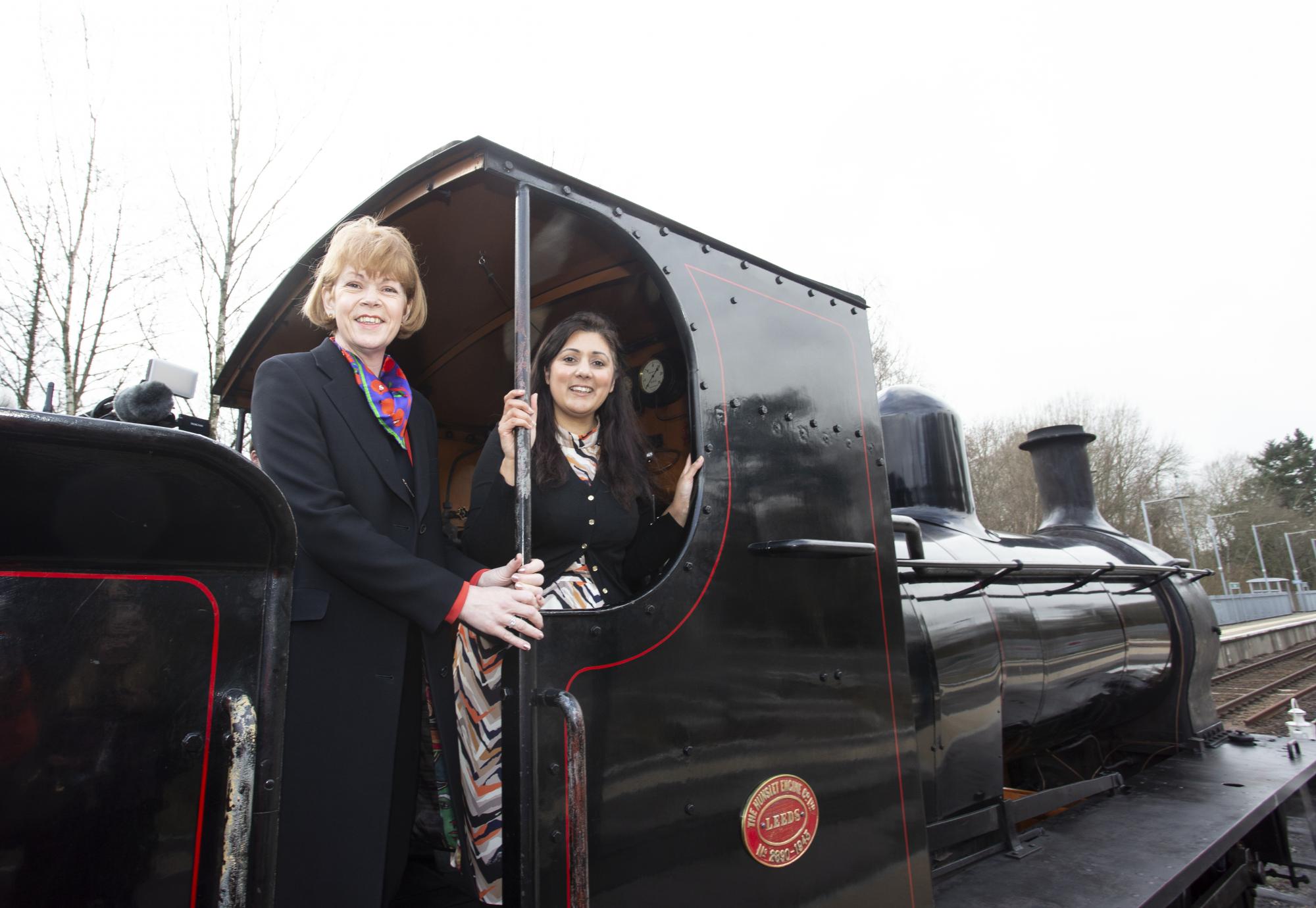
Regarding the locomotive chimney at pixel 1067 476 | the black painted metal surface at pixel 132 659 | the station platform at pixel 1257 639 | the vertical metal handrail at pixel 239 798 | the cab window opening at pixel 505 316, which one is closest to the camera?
the black painted metal surface at pixel 132 659

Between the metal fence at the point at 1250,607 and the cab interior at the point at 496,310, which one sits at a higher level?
the cab interior at the point at 496,310

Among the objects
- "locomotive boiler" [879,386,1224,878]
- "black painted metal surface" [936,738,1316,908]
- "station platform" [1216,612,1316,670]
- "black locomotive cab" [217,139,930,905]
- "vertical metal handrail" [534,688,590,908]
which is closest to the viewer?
"vertical metal handrail" [534,688,590,908]

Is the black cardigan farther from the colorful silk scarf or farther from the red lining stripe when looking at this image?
the red lining stripe

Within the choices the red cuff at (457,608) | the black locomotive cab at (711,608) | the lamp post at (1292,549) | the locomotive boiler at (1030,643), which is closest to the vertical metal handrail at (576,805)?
the black locomotive cab at (711,608)

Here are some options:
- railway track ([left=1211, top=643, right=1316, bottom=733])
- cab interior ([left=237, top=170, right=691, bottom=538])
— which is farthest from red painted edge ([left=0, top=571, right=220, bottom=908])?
railway track ([left=1211, top=643, right=1316, bottom=733])

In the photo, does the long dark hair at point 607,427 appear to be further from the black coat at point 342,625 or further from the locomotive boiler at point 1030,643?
the locomotive boiler at point 1030,643

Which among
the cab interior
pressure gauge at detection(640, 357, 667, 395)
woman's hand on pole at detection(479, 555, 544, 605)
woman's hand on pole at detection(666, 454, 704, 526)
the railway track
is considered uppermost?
the cab interior

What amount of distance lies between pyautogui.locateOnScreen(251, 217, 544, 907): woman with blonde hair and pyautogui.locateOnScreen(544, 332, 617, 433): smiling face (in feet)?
1.08

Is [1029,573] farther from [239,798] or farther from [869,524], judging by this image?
[239,798]

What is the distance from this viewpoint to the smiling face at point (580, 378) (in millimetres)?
1954

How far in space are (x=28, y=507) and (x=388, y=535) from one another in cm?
82

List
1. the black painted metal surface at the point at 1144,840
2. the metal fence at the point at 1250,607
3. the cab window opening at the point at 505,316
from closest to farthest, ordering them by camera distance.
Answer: the cab window opening at the point at 505,316 < the black painted metal surface at the point at 1144,840 < the metal fence at the point at 1250,607

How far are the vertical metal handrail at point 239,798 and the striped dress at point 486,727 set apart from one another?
67cm

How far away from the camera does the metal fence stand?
24719 millimetres
